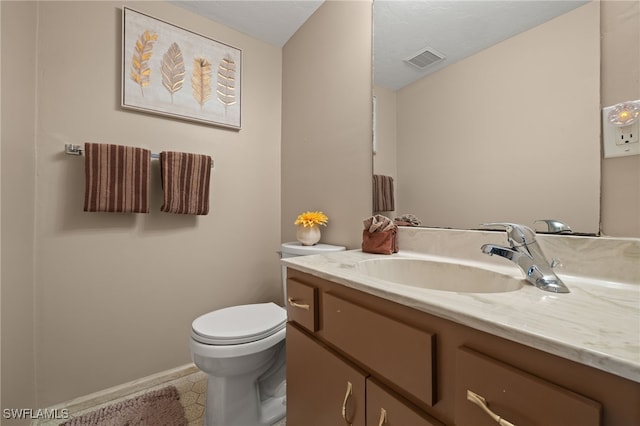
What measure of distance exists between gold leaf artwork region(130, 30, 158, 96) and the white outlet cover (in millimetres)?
1968

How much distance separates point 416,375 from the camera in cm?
50

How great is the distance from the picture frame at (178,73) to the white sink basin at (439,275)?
1374 millimetres

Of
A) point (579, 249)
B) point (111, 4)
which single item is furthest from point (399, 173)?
point (111, 4)

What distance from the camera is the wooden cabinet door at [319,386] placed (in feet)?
2.09

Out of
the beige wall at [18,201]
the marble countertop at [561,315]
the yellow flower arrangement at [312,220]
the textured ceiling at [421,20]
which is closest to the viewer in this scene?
the marble countertop at [561,315]

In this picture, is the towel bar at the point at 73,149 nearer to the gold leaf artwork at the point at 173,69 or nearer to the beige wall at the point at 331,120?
the gold leaf artwork at the point at 173,69

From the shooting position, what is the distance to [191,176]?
148 centimetres

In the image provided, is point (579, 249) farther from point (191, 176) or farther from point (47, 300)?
point (47, 300)

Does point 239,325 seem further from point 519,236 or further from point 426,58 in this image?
point 426,58

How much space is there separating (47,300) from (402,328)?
5.44ft

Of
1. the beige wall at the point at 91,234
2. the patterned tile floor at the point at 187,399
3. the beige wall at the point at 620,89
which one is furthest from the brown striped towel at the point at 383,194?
the patterned tile floor at the point at 187,399

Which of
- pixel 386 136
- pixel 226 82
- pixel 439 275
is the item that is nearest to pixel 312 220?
pixel 386 136

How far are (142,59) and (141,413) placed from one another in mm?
1842

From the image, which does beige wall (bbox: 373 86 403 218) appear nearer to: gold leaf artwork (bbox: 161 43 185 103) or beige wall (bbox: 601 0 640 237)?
beige wall (bbox: 601 0 640 237)
